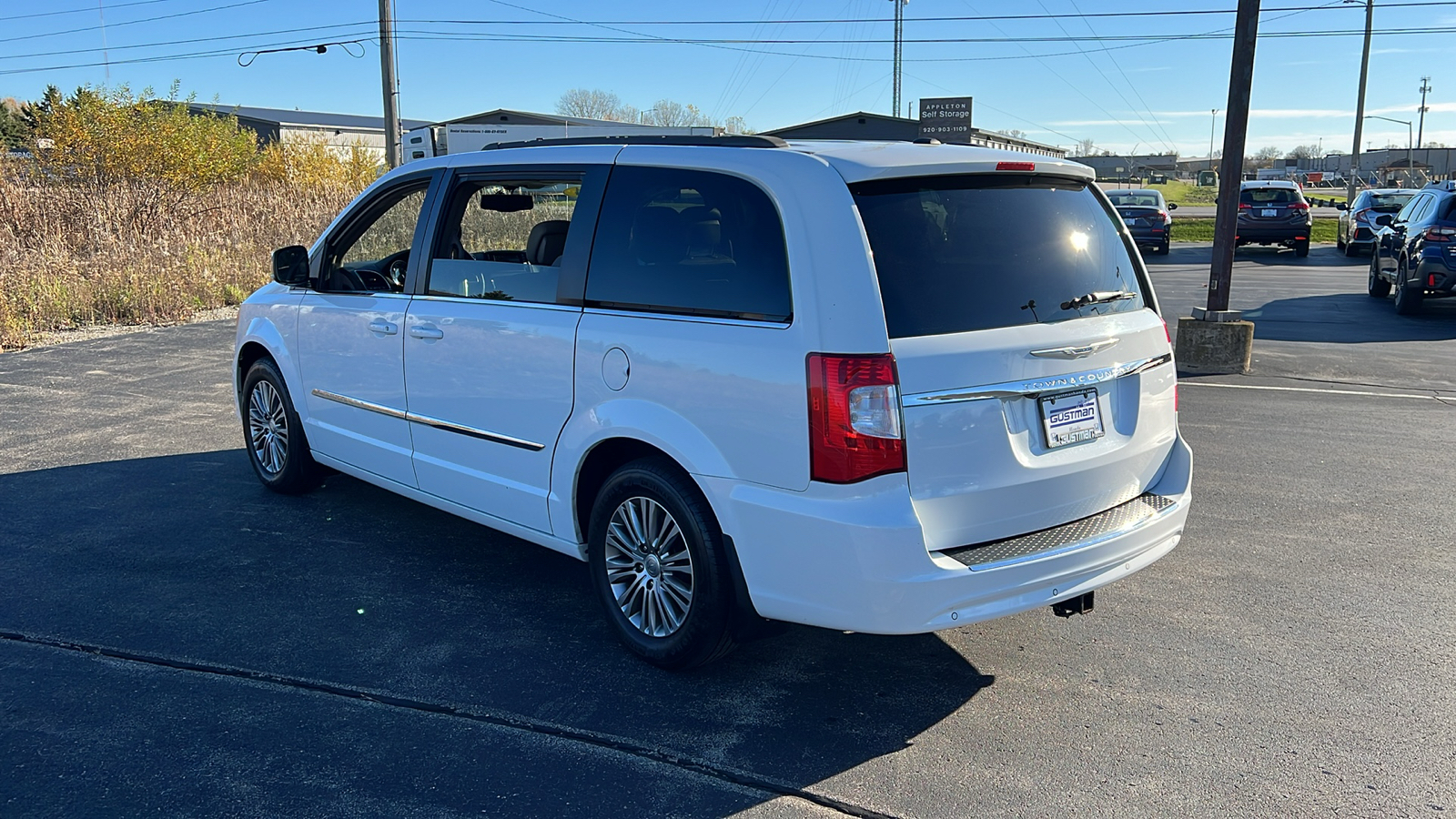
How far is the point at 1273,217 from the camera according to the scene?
2591 centimetres

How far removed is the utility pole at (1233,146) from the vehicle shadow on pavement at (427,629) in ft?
24.9

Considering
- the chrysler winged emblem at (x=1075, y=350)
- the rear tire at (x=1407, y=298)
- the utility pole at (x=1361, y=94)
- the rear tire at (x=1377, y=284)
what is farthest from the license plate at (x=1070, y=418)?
the utility pole at (x=1361, y=94)

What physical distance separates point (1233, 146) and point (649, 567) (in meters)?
8.90

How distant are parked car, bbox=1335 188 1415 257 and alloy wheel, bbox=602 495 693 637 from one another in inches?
1040

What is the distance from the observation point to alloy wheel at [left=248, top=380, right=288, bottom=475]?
611cm

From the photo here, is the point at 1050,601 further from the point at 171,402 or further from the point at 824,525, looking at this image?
the point at 171,402

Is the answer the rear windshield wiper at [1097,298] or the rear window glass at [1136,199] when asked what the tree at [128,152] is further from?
the rear window glass at [1136,199]

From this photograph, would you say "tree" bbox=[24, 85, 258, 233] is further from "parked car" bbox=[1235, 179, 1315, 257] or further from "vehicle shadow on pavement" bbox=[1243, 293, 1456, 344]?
"parked car" bbox=[1235, 179, 1315, 257]

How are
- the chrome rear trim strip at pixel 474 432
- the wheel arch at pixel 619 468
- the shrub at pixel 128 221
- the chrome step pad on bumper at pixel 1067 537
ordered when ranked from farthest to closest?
the shrub at pixel 128 221 → the chrome rear trim strip at pixel 474 432 → the wheel arch at pixel 619 468 → the chrome step pad on bumper at pixel 1067 537

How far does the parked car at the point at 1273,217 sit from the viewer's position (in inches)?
1018

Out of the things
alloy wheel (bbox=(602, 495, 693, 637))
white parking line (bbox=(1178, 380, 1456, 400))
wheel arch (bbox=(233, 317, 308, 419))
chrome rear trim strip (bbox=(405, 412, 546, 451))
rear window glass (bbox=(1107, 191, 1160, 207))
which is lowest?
white parking line (bbox=(1178, 380, 1456, 400))

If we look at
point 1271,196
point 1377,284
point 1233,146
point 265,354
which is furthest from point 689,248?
point 1271,196

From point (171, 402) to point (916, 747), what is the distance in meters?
7.67

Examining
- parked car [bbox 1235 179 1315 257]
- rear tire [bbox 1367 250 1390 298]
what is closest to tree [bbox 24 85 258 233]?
rear tire [bbox 1367 250 1390 298]
